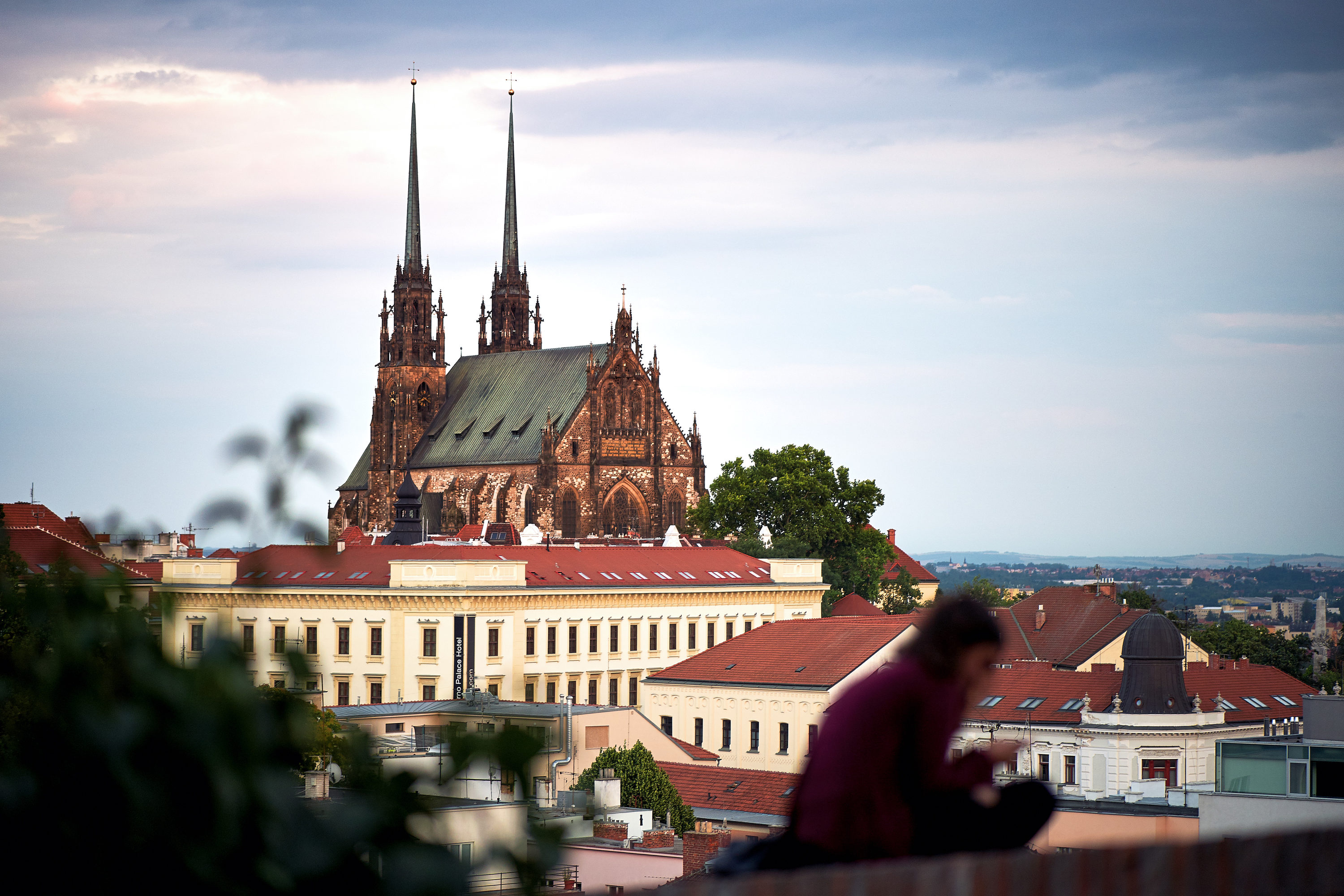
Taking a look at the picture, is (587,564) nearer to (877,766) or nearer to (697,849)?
(697,849)

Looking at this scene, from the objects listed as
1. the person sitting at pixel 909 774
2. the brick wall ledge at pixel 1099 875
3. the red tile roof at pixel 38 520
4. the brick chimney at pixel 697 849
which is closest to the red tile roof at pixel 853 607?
the red tile roof at pixel 38 520

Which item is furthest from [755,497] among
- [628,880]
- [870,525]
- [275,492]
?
[275,492]

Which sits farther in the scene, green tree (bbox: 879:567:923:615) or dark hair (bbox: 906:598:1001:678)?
green tree (bbox: 879:567:923:615)

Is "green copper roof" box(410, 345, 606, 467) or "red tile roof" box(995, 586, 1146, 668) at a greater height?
"green copper roof" box(410, 345, 606, 467)

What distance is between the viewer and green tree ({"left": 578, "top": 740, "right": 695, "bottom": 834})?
4694 cm

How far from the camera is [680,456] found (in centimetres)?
12231

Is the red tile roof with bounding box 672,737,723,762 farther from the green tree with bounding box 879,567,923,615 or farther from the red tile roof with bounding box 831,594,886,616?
the green tree with bounding box 879,567,923,615

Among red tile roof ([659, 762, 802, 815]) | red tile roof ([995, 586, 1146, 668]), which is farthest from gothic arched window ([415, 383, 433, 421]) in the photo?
red tile roof ([659, 762, 802, 815])

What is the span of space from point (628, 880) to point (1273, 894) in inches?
1253

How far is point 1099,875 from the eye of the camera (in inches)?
190

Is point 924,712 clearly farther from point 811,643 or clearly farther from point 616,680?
point 616,680

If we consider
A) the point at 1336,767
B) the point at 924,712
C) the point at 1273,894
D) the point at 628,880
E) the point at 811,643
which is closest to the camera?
the point at 1273,894

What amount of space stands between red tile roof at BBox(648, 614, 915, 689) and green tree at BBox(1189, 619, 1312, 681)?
1716 inches

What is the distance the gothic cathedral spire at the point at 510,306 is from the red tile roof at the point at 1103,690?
79.1 metres
